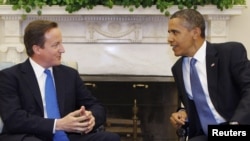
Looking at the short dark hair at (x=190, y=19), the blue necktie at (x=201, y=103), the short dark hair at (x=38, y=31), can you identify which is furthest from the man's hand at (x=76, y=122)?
the short dark hair at (x=190, y=19)

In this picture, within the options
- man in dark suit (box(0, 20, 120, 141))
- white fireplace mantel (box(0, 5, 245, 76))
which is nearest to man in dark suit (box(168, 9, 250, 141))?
man in dark suit (box(0, 20, 120, 141))

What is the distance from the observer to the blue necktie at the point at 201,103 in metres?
2.41

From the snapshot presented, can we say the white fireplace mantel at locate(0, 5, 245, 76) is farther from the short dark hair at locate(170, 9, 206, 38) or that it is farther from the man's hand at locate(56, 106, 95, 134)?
the man's hand at locate(56, 106, 95, 134)

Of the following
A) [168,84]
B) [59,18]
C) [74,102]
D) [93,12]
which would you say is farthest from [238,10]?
[74,102]

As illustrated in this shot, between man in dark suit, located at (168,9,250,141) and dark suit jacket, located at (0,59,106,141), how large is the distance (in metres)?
0.50

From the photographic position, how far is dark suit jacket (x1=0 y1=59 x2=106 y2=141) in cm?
230

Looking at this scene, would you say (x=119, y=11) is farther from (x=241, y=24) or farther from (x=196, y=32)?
(x=196, y=32)

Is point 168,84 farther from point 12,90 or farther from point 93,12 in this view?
point 12,90

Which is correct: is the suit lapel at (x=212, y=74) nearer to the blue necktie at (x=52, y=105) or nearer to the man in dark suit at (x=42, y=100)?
the man in dark suit at (x=42, y=100)

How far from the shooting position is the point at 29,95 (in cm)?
243

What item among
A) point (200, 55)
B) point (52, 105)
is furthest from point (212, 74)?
point (52, 105)

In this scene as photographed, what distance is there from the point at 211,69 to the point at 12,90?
1.05 metres

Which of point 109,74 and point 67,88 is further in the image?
point 109,74

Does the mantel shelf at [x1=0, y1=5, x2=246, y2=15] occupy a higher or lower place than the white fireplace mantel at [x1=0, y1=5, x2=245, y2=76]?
higher
